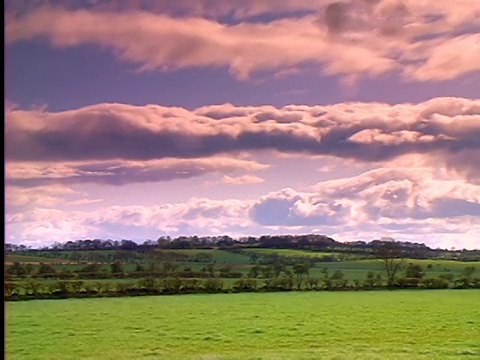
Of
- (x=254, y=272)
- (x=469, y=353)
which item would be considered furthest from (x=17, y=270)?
(x=469, y=353)

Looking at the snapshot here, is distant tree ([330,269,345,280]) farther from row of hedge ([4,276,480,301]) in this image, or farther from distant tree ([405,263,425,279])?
distant tree ([405,263,425,279])

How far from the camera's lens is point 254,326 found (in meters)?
2.39

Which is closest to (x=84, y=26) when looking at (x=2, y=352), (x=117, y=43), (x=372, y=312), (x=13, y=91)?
(x=117, y=43)

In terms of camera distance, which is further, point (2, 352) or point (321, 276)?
point (321, 276)

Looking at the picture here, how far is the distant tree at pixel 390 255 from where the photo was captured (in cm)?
240

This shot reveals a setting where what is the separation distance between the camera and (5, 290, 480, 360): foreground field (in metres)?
2.34

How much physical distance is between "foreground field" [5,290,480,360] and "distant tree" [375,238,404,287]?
0.29 feet

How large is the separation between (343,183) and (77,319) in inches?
39.3

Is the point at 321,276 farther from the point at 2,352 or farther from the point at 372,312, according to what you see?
the point at 2,352

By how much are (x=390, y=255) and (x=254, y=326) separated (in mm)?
510

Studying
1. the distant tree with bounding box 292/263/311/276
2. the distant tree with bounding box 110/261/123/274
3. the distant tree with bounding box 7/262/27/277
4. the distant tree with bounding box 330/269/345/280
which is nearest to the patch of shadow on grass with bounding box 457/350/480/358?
the distant tree with bounding box 330/269/345/280

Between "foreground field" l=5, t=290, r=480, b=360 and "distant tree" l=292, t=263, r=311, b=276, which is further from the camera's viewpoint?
"distant tree" l=292, t=263, r=311, b=276

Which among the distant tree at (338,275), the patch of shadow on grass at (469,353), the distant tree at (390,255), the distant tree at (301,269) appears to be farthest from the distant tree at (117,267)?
the patch of shadow on grass at (469,353)

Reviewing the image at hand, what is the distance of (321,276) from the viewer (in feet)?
8.22
